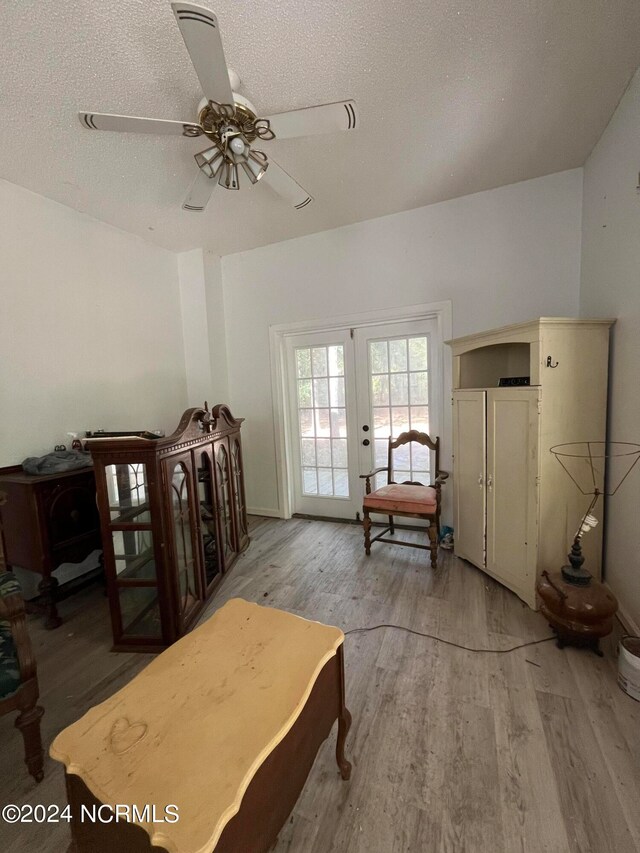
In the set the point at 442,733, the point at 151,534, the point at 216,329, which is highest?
the point at 216,329

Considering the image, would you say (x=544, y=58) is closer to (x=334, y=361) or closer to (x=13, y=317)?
(x=334, y=361)

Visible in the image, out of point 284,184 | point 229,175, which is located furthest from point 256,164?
point 284,184

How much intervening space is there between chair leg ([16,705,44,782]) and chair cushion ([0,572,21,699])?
121 millimetres

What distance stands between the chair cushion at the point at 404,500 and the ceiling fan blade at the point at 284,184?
220cm

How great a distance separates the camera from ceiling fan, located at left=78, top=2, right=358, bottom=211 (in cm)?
125

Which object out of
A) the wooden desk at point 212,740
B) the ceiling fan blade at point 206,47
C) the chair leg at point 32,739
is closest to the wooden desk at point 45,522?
the chair leg at point 32,739

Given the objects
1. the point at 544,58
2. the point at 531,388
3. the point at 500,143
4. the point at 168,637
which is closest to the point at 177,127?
the point at 544,58

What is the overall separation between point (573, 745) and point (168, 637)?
6.36 ft

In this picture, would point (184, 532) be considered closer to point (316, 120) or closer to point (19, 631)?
point (19, 631)

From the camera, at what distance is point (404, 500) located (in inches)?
107

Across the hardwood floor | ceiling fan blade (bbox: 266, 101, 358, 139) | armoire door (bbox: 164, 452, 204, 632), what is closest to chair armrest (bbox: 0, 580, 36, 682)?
the hardwood floor

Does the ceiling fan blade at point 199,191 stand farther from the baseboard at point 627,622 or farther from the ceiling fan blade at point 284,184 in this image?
the baseboard at point 627,622

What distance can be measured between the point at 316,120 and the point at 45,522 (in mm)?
2666

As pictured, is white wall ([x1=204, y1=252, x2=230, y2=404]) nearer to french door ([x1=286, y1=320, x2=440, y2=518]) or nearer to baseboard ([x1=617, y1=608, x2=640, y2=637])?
french door ([x1=286, y1=320, x2=440, y2=518])
